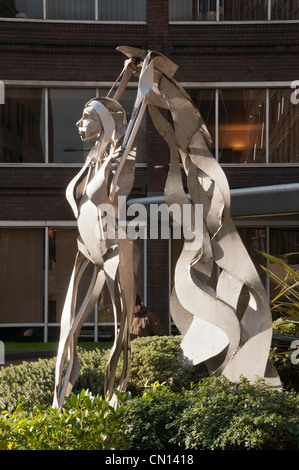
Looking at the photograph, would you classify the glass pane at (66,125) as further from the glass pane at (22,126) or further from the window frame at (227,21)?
the window frame at (227,21)

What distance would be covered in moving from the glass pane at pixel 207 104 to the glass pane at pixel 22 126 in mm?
3720

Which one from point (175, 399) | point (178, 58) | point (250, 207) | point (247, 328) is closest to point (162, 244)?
point (250, 207)

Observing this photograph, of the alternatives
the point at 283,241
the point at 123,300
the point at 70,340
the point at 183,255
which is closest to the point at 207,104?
the point at 283,241

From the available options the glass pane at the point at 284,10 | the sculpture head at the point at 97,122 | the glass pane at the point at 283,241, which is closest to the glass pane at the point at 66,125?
the glass pane at the point at 284,10

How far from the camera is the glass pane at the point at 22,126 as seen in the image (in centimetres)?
1862

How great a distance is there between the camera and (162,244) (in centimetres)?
1841

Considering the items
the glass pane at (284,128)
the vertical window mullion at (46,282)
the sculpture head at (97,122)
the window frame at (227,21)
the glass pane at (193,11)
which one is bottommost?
the vertical window mullion at (46,282)

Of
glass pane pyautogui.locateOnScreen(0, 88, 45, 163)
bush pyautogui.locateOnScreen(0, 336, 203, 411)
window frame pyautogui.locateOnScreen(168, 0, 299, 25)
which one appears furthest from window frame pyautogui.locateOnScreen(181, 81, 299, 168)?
bush pyautogui.locateOnScreen(0, 336, 203, 411)

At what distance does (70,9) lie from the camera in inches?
744

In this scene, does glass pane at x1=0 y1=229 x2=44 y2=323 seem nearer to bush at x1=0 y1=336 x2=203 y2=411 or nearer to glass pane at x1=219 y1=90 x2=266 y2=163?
glass pane at x1=219 y1=90 x2=266 y2=163

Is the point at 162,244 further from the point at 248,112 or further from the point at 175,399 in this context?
the point at 175,399

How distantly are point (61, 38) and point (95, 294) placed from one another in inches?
500

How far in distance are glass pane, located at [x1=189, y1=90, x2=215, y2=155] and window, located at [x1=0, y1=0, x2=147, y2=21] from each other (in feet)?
7.61

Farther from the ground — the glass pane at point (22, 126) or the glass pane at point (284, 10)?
the glass pane at point (284, 10)
